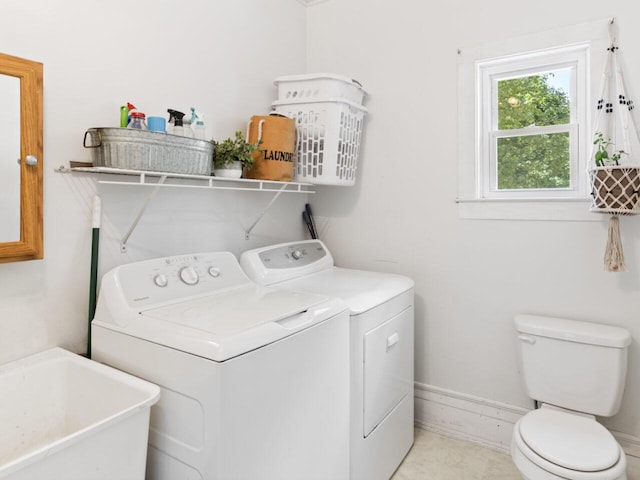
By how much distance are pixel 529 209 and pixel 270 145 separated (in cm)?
131

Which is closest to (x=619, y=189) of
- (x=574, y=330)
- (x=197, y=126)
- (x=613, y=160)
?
(x=613, y=160)

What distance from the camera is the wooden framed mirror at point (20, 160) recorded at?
1.20 meters

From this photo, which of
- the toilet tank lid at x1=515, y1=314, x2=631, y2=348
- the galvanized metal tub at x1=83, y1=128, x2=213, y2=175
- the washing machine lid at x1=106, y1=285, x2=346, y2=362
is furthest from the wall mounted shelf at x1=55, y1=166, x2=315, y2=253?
the toilet tank lid at x1=515, y1=314, x2=631, y2=348

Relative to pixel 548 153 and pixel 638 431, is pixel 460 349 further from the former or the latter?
pixel 548 153

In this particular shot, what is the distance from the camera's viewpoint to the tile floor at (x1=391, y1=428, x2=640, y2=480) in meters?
1.93

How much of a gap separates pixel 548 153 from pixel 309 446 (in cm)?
179

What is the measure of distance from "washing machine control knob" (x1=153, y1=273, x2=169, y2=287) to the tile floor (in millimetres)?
1419

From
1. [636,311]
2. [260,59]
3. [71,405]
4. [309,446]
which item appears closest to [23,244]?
[71,405]

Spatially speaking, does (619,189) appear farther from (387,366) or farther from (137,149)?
(137,149)

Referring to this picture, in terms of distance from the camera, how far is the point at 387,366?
71.7 inches

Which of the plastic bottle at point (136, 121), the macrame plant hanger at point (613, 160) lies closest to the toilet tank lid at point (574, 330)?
the macrame plant hanger at point (613, 160)

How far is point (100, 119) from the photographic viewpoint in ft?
4.93

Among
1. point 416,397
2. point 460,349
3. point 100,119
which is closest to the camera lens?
point 100,119

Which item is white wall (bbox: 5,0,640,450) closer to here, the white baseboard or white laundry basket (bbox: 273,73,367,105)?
the white baseboard
